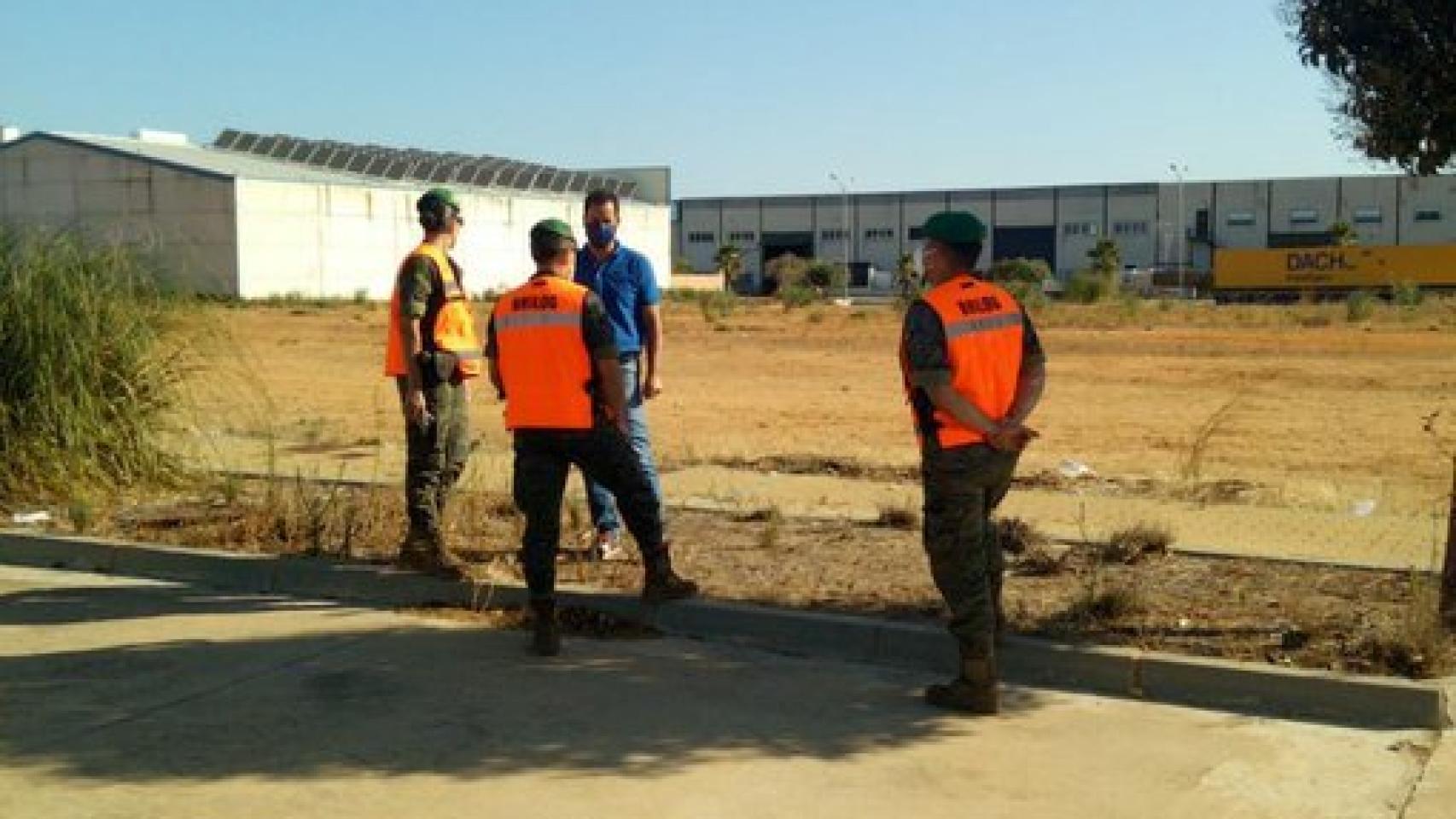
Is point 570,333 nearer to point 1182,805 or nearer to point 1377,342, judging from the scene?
point 1182,805

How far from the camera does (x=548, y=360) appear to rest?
6.45 metres

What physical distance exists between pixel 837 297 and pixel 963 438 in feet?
262

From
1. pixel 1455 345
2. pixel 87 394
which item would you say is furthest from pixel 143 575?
pixel 1455 345

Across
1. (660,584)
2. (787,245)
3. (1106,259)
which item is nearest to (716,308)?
(1106,259)

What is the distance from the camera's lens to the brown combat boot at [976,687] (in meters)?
5.59

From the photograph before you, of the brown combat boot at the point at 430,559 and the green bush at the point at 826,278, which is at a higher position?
the green bush at the point at 826,278

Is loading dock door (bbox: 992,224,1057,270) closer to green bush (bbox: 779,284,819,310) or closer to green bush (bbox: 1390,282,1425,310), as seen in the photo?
green bush (bbox: 779,284,819,310)

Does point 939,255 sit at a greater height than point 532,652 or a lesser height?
greater

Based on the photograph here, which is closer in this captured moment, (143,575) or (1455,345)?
(143,575)

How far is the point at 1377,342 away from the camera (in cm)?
3422

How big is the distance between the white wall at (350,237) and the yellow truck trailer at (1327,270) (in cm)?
3261

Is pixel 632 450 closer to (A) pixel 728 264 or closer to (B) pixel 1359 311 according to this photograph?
(B) pixel 1359 311

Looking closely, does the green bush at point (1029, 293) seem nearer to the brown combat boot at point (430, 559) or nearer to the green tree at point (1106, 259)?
the green tree at point (1106, 259)

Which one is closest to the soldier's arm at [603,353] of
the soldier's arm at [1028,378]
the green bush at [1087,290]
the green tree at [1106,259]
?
the soldier's arm at [1028,378]
